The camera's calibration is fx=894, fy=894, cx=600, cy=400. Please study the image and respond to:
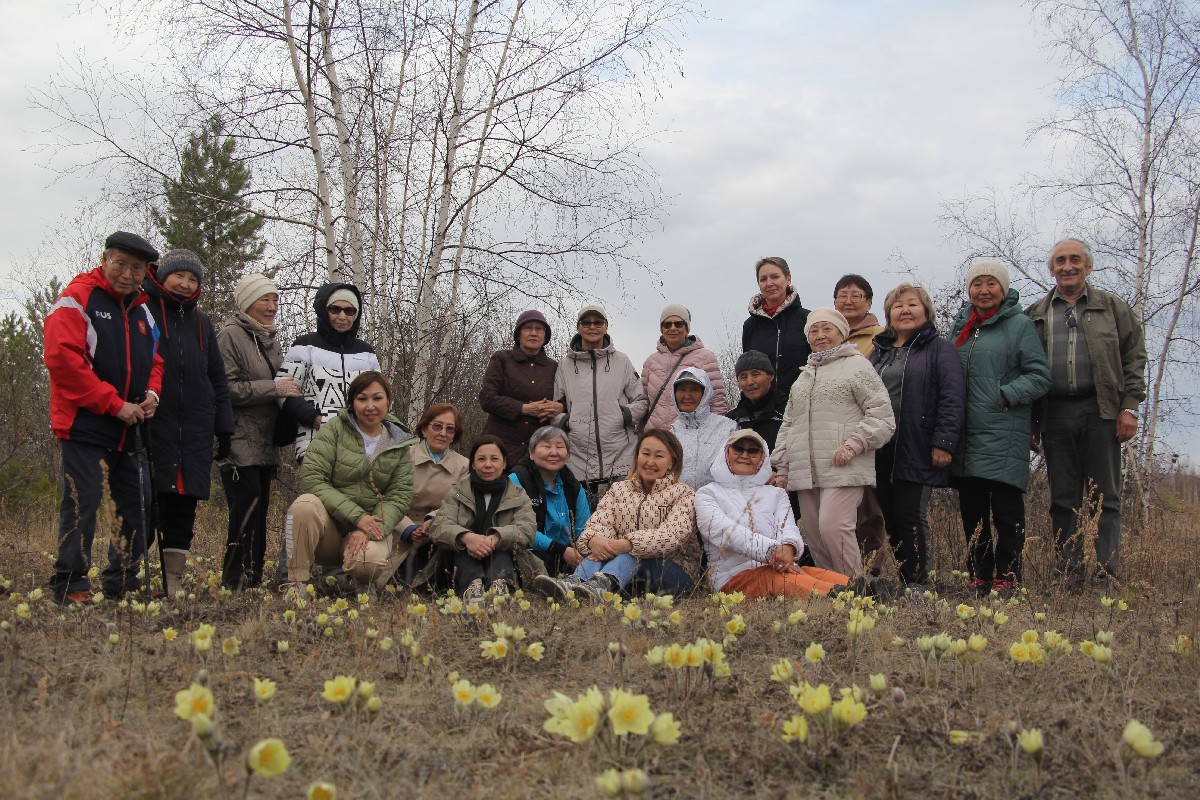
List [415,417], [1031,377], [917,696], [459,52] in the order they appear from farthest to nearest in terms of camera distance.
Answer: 1. [459,52]
2. [415,417]
3. [1031,377]
4. [917,696]

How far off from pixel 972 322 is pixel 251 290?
4985mm

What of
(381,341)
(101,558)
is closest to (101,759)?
(101,558)

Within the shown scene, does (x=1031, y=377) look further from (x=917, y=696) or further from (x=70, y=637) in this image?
(x=70, y=637)

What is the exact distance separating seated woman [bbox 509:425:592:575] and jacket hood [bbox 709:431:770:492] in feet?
3.54

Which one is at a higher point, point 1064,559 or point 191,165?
point 191,165

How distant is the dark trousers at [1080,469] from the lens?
231 inches

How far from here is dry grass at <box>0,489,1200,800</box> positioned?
241 centimetres

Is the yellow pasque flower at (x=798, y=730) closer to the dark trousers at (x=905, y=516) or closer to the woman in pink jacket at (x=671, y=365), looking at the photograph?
the dark trousers at (x=905, y=516)

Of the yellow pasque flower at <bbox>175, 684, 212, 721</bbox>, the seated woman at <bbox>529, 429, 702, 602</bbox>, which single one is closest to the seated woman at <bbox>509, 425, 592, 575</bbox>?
the seated woman at <bbox>529, 429, 702, 602</bbox>

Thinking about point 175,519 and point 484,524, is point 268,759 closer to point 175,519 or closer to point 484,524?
point 484,524

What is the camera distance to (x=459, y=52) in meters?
9.59

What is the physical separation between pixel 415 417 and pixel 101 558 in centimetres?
294

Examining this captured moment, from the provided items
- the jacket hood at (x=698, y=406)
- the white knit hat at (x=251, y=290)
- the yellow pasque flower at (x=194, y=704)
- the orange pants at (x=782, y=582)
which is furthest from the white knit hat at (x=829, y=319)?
the yellow pasque flower at (x=194, y=704)

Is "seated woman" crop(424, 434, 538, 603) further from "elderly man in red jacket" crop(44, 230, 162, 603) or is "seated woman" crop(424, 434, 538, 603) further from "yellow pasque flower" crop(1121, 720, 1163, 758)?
"yellow pasque flower" crop(1121, 720, 1163, 758)
